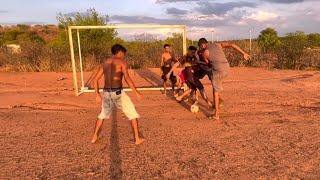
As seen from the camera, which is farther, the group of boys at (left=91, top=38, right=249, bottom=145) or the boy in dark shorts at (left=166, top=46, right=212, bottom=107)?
the boy in dark shorts at (left=166, top=46, right=212, bottom=107)

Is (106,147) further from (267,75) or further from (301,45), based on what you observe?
(301,45)

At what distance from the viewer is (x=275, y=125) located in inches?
386

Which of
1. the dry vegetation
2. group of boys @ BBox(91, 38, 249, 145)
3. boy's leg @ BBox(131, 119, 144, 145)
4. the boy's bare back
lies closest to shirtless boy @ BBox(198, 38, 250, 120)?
group of boys @ BBox(91, 38, 249, 145)

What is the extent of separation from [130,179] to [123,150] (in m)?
1.66

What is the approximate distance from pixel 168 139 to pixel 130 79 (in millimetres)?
1402

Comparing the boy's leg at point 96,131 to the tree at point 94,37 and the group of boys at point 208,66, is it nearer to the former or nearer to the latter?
the group of boys at point 208,66

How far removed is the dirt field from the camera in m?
6.89

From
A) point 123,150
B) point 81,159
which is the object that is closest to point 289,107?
point 123,150

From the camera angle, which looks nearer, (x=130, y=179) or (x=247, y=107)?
(x=130, y=179)

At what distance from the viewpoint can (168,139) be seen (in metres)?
8.92

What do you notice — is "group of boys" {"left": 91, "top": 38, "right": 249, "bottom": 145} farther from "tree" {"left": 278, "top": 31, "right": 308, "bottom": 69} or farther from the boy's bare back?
"tree" {"left": 278, "top": 31, "right": 308, "bottom": 69}

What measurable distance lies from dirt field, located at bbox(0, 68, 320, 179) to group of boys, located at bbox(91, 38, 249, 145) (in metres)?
0.57

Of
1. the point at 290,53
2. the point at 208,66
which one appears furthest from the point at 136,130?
the point at 290,53

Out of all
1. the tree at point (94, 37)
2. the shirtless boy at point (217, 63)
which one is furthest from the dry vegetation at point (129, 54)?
the shirtless boy at point (217, 63)
